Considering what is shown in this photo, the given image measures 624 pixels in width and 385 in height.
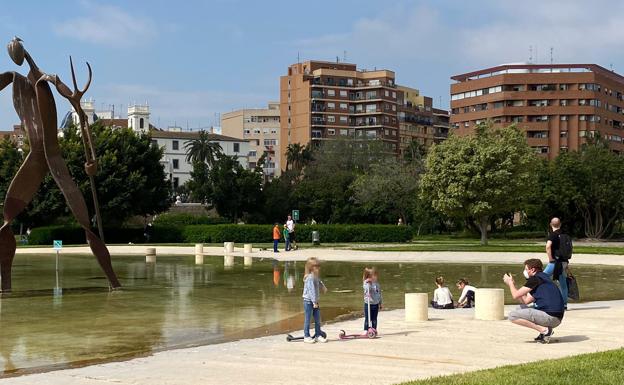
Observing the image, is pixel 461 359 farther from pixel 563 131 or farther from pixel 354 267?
pixel 563 131

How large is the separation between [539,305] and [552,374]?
10.9 ft

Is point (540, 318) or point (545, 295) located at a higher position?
point (545, 295)

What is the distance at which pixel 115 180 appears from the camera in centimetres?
6019

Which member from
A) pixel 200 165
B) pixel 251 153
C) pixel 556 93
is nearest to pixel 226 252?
pixel 200 165

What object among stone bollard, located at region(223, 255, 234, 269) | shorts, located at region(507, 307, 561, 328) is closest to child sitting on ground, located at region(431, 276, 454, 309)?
shorts, located at region(507, 307, 561, 328)

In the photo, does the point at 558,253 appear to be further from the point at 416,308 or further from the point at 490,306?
the point at 416,308

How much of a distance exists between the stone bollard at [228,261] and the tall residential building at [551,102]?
88090mm

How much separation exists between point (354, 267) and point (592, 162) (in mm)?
40866

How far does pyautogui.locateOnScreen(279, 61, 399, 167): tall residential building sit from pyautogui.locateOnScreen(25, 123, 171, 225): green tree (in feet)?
276

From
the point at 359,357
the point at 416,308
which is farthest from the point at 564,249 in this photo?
the point at 359,357

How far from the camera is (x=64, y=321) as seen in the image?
51.6 ft

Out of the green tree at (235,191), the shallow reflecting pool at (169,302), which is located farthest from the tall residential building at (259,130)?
the shallow reflecting pool at (169,302)

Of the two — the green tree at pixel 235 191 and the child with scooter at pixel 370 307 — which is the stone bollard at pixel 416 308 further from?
the green tree at pixel 235 191

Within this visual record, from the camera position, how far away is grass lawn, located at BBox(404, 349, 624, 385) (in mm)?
8414
